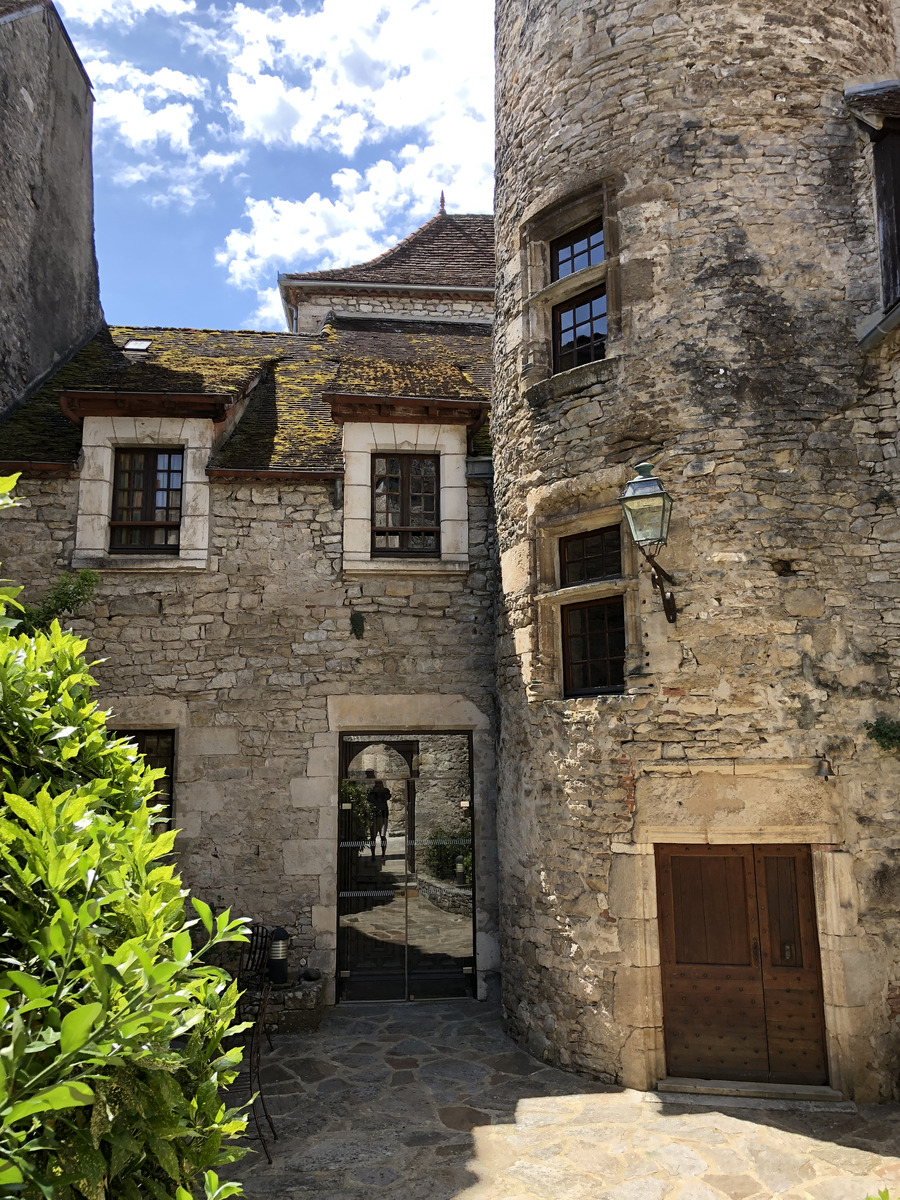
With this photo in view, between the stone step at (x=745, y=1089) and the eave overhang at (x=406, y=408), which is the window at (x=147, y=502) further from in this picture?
the stone step at (x=745, y=1089)

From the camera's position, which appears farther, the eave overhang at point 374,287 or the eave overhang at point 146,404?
the eave overhang at point 374,287

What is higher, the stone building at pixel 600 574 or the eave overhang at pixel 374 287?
the eave overhang at pixel 374 287

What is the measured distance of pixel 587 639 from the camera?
6.96m

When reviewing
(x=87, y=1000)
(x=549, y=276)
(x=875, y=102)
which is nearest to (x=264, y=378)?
(x=549, y=276)

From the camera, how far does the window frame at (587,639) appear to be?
261 inches

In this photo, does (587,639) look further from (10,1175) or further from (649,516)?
(10,1175)

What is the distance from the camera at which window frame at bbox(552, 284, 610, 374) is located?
7.05 m

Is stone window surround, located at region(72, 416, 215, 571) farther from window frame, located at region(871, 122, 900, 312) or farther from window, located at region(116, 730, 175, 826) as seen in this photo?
window frame, located at region(871, 122, 900, 312)

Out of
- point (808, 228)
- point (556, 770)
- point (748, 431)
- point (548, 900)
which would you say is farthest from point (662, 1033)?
point (808, 228)

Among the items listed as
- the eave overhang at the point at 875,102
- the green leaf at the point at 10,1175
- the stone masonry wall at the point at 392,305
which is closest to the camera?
the green leaf at the point at 10,1175

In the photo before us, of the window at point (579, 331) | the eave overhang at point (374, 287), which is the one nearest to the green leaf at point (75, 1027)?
the window at point (579, 331)

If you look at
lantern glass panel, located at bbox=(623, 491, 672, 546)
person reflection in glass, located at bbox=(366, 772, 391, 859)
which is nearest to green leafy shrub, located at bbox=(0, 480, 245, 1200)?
lantern glass panel, located at bbox=(623, 491, 672, 546)

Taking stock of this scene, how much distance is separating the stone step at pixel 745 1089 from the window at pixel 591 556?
3.79 meters

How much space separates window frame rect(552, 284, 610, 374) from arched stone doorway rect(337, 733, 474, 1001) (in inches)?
158
